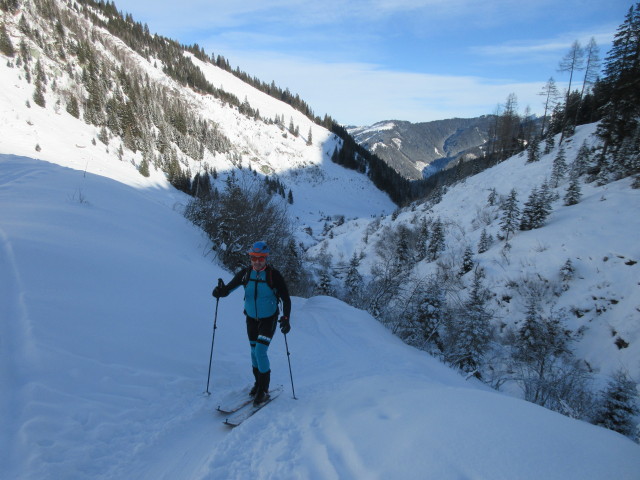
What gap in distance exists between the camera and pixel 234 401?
4.20 meters

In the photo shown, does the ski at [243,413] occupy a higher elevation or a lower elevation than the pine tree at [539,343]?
higher

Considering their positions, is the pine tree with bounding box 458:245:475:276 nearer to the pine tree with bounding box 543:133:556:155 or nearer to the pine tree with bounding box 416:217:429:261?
the pine tree with bounding box 416:217:429:261

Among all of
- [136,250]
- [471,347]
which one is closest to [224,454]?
[136,250]

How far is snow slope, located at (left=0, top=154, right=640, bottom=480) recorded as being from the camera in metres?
2.53

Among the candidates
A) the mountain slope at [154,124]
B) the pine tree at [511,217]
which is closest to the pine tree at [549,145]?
the pine tree at [511,217]

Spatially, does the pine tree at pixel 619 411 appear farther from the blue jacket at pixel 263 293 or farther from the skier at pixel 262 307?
the blue jacket at pixel 263 293

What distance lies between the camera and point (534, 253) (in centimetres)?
1769

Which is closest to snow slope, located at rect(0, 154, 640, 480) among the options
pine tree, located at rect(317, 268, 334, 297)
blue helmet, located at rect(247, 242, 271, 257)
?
blue helmet, located at rect(247, 242, 271, 257)

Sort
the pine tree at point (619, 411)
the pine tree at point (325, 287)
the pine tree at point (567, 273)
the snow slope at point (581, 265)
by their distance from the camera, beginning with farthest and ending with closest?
the pine tree at point (325, 287)
the pine tree at point (567, 273)
the snow slope at point (581, 265)
the pine tree at point (619, 411)

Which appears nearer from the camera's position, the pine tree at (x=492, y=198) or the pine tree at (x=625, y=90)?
the pine tree at (x=625, y=90)

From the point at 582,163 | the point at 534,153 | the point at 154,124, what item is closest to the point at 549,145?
the point at 534,153

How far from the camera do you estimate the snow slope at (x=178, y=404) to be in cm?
253

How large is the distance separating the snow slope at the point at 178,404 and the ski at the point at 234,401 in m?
0.13

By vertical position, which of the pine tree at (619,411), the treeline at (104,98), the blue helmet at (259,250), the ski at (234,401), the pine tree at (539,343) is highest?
the treeline at (104,98)
